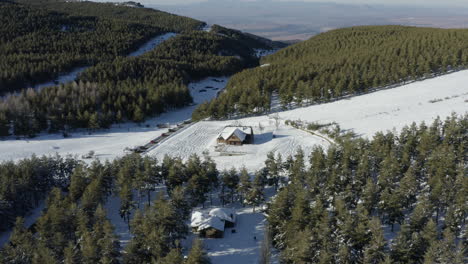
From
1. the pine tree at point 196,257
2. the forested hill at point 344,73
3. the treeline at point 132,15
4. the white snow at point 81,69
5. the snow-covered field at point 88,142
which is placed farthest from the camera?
the treeline at point 132,15

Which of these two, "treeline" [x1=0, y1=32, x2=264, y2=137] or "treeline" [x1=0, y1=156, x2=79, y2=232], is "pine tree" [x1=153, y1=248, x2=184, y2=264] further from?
"treeline" [x1=0, y1=32, x2=264, y2=137]

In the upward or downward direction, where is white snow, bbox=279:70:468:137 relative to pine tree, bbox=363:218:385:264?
upward

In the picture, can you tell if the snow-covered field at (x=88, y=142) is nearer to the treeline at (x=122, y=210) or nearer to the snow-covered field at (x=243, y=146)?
→ the snow-covered field at (x=243, y=146)

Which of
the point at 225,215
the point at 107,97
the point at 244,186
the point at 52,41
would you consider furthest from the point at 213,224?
the point at 52,41

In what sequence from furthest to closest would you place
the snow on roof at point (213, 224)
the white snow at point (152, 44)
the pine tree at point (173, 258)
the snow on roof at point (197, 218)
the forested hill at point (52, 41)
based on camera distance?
the white snow at point (152, 44) < the forested hill at point (52, 41) < the snow on roof at point (197, 218) < the snow on roof at point (213, 224) < the pine tree at point (173, 258)

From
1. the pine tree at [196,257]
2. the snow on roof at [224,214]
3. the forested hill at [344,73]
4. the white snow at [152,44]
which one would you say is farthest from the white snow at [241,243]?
the white snow at [152,44]

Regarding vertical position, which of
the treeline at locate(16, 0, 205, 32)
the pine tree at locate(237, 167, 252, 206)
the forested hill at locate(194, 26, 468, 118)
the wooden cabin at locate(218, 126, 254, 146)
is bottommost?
the pine tree at locate(237, 167, 252, 206)

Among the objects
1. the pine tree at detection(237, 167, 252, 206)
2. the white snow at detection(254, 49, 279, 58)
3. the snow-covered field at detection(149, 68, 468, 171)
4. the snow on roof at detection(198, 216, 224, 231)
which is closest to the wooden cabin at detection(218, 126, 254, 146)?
the snow-covered field at detection(149, 68, 468, 171)
